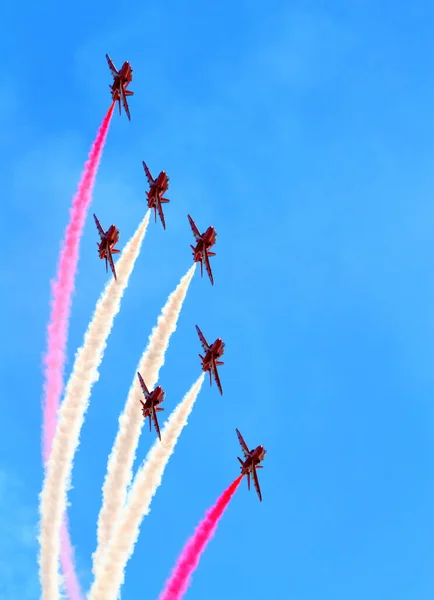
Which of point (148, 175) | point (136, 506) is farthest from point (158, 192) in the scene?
point (136, 506)

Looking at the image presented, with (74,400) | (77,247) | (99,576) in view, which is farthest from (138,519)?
(77,247)

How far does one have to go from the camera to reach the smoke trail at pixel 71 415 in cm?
8444

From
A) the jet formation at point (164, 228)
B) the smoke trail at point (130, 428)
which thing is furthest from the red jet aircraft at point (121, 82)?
the smoke trail at point (130, 428)

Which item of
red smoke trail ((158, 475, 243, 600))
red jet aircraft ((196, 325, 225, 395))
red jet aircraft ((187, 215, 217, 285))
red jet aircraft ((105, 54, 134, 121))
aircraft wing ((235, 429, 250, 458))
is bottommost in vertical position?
red smoke trail ((158, 475, 243, 600))

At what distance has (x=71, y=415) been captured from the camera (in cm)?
8831

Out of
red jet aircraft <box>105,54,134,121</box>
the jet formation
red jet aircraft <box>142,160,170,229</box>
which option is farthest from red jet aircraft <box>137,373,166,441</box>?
red jet aircraft <box>105,54,134,121</box>

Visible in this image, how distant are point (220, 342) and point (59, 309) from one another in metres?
14.9

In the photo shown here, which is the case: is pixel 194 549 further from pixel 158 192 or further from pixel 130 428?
pixel 158 192

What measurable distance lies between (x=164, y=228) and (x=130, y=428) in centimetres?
1875

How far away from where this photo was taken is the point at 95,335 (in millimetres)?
92062

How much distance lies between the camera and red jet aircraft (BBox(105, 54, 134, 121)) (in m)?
97.7

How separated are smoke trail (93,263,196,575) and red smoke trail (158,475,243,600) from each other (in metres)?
6.28

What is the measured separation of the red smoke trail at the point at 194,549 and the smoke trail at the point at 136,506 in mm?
4102

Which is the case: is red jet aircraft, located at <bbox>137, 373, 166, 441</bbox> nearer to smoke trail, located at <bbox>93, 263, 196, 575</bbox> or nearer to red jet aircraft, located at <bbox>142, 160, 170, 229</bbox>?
smoke trail, located at <bbox>93, 263, 196, 575</bbox>
